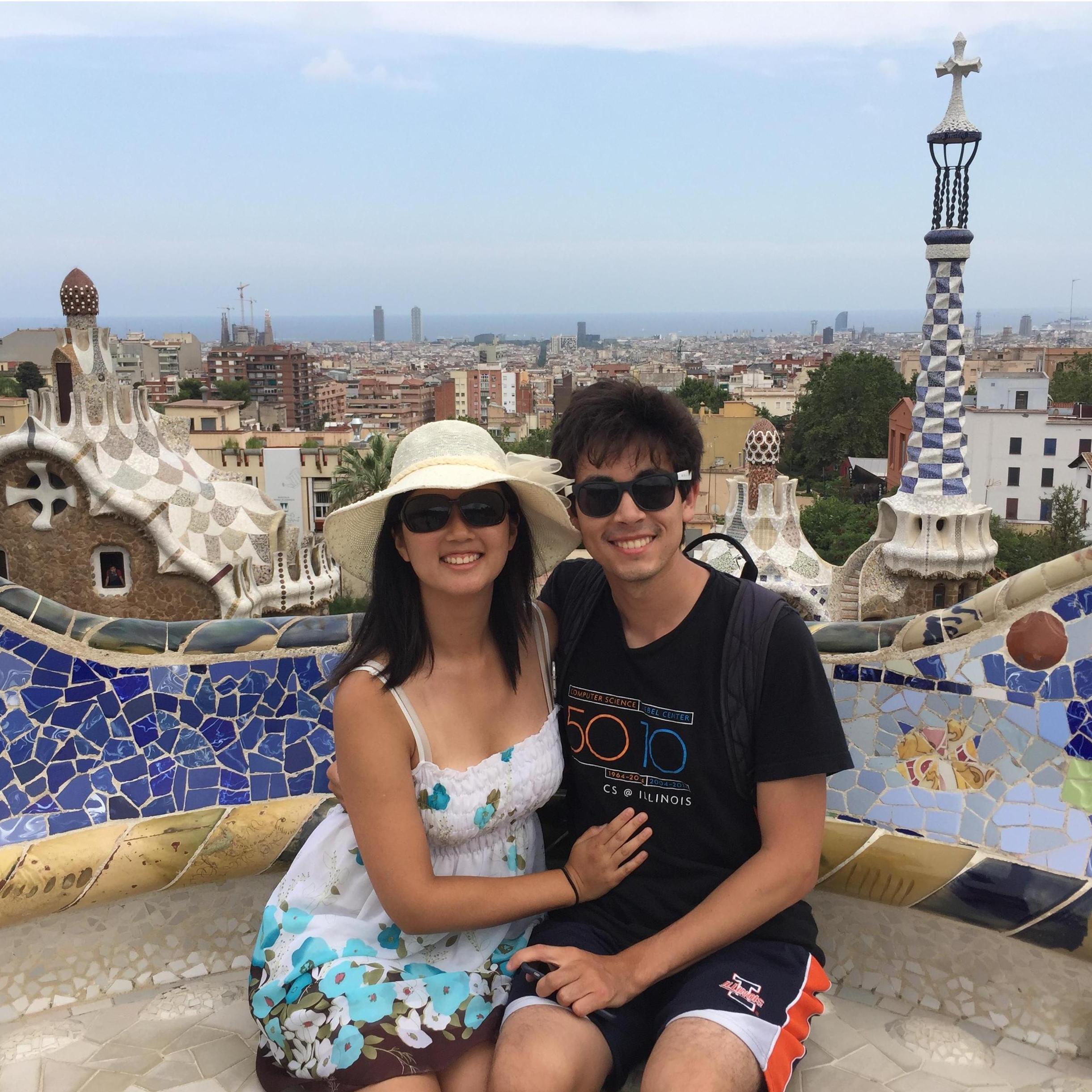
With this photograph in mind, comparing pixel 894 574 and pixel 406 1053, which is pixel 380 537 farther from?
pixel 894 574

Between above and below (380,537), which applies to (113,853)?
below

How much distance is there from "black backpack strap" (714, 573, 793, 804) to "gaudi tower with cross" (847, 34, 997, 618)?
406 inches

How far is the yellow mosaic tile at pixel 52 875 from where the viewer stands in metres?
2.39

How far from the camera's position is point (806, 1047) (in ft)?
7.40

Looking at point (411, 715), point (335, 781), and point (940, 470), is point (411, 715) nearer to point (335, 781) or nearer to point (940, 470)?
point (335, 781)

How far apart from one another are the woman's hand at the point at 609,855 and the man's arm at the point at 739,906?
13 centimetres

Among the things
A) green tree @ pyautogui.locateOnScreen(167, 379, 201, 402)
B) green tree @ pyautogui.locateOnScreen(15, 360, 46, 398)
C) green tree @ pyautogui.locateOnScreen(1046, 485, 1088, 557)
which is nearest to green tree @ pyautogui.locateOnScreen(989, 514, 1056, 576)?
green tree @ pyautogui.locateOnScreen(1046, 485, 1088, 557)

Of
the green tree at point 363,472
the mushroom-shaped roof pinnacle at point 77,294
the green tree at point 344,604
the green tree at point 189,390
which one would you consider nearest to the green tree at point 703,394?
the green tree at point 189,390

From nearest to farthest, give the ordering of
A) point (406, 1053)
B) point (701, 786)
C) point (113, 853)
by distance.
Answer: point (406, 1053) < point (701, 786) < point (113, 853)

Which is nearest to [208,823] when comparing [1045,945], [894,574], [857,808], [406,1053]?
[406,1053]

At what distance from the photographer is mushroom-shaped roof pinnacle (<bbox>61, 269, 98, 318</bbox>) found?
40.3 ft

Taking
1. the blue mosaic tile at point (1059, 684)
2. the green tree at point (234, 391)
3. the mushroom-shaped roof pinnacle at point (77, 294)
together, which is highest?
the mushroom-shaped roof pinnacle at point (77, 294)

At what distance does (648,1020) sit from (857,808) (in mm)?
866

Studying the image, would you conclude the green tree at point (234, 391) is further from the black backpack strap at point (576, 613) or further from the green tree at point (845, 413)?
the black backpack strap at point (576, 613)
